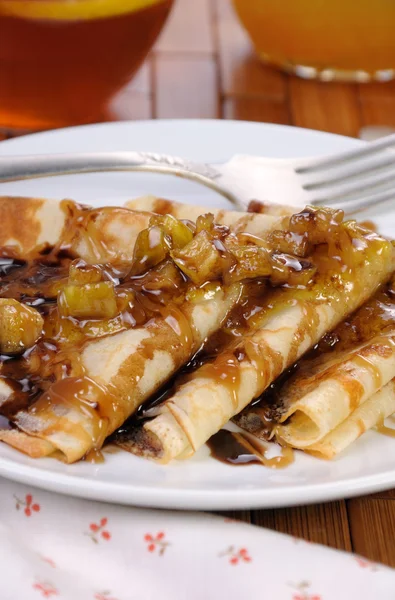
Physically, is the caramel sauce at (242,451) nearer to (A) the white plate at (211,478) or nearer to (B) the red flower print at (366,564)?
(A) the white plate at (211,478)

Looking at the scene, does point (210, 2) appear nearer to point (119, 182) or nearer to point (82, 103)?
point (82, 103)

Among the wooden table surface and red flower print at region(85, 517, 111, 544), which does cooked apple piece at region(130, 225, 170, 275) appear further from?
the wooden table surface

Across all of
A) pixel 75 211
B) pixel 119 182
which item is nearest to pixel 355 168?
pixel 119 182

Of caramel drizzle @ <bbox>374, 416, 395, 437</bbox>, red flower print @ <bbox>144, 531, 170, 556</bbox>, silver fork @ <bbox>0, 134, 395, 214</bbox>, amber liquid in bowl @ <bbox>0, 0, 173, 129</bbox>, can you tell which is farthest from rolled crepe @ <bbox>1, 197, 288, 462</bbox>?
amber liquid in bowl @ <bbox>0, 0, 173, 129</bbox>

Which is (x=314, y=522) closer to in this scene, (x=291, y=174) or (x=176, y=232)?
(x=176, y=232)

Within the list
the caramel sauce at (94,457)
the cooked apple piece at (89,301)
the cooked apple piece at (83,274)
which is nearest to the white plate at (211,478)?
the caramel sauce at (94,457)

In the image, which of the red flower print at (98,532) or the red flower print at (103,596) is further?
the red flower print at (98,532)

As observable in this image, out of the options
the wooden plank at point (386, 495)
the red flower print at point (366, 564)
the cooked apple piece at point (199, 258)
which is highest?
the cooked apple piece at point (199, 258)
